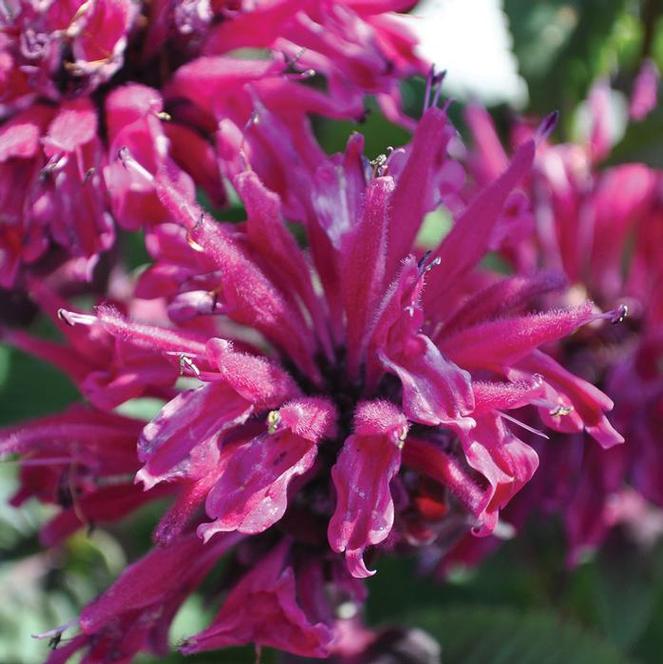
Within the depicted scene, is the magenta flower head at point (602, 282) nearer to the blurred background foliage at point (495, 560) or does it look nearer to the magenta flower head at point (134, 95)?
the blurred background foliage at point (495, 560)

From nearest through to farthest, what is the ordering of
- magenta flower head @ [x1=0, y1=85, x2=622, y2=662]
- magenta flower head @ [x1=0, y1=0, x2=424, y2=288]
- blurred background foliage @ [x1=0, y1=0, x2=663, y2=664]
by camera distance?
magenta flower head @ [x1=0, y1=85, x2=622, y2=662]
magenta flower head @ [x1=0, y1=0, x2=424, y2=288]
blurred background foliage @ [x1=0, y1=0, x2=663, y2=664]

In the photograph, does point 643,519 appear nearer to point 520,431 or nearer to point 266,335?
point 520,431

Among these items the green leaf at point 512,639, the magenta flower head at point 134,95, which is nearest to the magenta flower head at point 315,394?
the magenta flower head at point 134,95

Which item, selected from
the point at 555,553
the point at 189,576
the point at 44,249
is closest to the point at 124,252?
the point at 44,249

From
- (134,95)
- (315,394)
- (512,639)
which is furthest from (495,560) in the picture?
(134,95)

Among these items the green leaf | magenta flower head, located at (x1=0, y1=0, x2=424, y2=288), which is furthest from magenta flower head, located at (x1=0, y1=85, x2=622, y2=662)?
the green leaf

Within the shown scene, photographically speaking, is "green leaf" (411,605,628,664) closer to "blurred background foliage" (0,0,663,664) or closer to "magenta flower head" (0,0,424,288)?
"blurred background foliage" (0,0,663,664)
